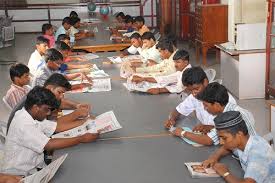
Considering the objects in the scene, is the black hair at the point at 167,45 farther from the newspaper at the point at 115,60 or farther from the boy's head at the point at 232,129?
the boy's head at the point at 232,129

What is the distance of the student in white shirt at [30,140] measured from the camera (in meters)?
2.32

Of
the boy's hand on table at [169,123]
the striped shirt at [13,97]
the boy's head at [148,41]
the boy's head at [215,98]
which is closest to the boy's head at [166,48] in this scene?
the boy's head at [148,41]

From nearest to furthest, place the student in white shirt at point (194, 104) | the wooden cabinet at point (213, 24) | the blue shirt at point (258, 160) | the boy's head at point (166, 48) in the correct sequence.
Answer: the blue shirt at point (258, 160) → the student in white shirt at point (194, 104) → the boy's head at point (166, 48) → the wooden cabinet at point (213, 24)

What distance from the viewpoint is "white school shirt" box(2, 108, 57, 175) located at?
231 centimetres

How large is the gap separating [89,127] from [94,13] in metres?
9.01

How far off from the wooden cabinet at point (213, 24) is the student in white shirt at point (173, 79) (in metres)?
3.78

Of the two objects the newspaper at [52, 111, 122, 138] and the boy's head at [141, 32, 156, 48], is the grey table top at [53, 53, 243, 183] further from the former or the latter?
the boy's head at [141, 32, 156, 48]

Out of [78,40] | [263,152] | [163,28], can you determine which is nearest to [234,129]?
[263,152]

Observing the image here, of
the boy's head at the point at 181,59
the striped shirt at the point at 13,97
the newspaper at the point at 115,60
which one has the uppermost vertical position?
the boy's head at the point at 181,59

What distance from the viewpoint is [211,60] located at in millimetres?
7805

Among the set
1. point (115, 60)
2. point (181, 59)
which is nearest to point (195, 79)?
point (181, 59)

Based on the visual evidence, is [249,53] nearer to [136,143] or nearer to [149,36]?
[149,36]

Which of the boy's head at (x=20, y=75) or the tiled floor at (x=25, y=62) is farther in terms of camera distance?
the tiled floor at (x=25, y=62)

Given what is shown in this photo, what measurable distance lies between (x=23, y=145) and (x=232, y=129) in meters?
1.18
